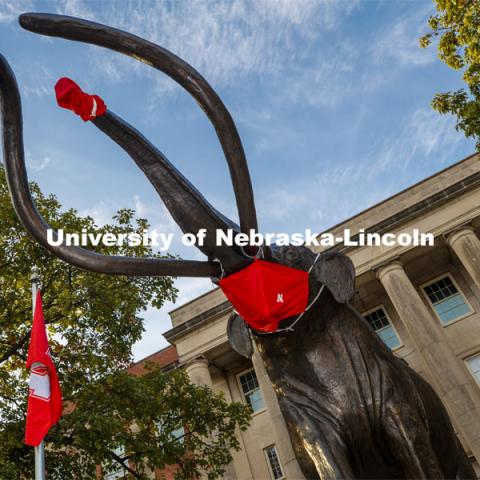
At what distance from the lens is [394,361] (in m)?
3.13

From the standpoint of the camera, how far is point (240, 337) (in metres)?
3.30

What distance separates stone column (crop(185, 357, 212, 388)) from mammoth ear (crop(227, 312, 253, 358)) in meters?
19.5

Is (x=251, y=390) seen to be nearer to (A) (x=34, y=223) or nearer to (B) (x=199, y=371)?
(B) (x=199, y=371)

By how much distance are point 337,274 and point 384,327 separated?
21.2 metres

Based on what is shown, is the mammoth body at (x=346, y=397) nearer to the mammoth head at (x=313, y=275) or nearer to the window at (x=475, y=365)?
the mammoth head at (x=313, y=275)

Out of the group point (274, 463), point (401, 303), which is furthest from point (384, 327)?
point (274, 463)

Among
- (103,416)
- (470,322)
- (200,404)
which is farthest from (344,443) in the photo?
(470,322)

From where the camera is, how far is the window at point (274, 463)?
21500 mm

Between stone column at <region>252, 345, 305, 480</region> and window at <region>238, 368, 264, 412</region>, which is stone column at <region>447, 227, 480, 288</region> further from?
window at <region>238, 368, 264, 412</region>

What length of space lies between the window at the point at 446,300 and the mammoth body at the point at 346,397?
20.7m

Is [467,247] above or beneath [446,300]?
above

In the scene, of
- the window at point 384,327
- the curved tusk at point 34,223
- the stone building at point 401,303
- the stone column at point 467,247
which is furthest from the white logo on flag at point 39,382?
the window at point 384,327

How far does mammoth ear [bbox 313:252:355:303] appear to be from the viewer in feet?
10.3

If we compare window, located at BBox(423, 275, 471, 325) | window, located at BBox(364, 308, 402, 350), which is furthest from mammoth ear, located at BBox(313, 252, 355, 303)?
window, located at BBox(423, 275, 471, 325)
